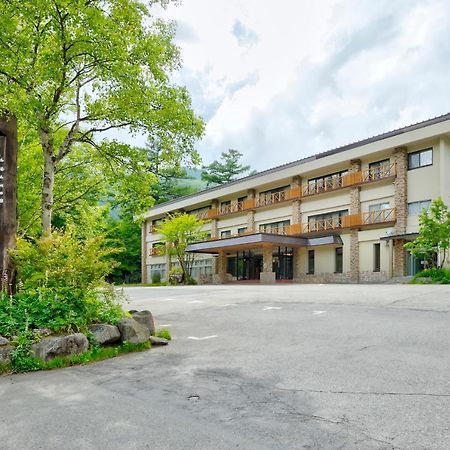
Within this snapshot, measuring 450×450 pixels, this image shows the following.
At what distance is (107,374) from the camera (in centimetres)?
→ 563

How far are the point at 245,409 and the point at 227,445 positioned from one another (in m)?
0.81

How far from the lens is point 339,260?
3050 centimetres

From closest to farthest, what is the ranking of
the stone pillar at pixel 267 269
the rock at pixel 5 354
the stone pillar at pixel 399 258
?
the rock at pixel 5 354
the stone pillar at pixel 399 258
the stone pillar at pixel 267 269

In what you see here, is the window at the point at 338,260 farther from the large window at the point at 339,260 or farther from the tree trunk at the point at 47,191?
the tree trunk at the point at 47,191

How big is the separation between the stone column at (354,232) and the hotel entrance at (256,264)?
603 cm

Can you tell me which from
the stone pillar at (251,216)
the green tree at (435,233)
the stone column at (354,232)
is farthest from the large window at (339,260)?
the stone pillar at (251,216)

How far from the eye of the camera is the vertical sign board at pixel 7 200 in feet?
24.4

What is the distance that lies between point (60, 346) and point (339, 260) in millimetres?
26417

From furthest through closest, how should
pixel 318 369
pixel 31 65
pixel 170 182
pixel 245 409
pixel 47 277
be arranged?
1. pixel 170 182
2. pixel 31 65
3. pixel 47 277
4. pixel 318 369
5. pixel 245 409

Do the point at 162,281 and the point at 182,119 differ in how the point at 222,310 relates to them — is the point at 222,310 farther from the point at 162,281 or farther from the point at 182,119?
the point at 162,281

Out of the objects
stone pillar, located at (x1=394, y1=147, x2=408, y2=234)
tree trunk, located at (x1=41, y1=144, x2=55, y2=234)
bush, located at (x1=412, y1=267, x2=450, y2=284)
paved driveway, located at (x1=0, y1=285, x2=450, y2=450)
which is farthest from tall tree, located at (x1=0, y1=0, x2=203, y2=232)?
stone pillar, located at (x1=394, y1=147, x2=408, y2=234)

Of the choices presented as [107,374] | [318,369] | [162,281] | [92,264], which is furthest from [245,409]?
[162,281]

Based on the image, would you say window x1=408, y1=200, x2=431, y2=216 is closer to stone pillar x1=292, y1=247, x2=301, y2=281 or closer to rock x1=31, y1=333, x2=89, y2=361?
stone pillar x1=292, y1=247, x2=301, y2=281

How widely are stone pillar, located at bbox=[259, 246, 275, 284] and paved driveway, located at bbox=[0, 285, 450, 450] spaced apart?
23438mm
